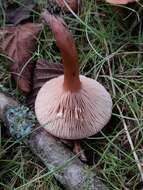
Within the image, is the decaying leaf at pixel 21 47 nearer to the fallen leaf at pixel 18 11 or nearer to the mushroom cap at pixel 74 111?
the fallen leaf at pixel 18 11

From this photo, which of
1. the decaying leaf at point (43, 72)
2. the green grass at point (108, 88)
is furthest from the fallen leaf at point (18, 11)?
the decaying leaf at point (43, 72)

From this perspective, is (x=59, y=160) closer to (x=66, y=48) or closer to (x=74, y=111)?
(x=74, y=111)

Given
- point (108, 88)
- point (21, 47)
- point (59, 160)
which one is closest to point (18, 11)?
point (21, 47)

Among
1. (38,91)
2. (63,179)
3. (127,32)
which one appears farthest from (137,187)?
(127,32)

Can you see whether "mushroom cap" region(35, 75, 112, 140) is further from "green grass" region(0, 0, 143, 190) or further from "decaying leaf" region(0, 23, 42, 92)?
"decaying leaf" region(0, 23, 42, 92)

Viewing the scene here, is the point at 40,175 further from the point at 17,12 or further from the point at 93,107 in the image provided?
the point at 17,12

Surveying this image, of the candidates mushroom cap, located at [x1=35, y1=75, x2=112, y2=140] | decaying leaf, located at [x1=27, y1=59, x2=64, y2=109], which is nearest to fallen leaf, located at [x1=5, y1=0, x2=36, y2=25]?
decaying leaf, located at [x1=27, y1=59, x2=64, y2=109]
